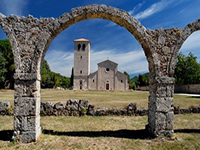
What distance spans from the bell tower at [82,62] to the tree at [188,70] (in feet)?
83.7

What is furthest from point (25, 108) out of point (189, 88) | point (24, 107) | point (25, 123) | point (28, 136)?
point (189, 88)

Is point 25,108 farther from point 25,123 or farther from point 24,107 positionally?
point 25,123

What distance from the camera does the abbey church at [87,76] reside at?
4544 cm

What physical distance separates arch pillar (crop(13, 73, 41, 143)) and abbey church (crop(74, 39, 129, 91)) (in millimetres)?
40581

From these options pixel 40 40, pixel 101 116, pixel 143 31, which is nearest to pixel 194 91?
pixel 101 116

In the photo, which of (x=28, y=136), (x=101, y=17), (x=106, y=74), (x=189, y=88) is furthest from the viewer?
(x=106, y=74)

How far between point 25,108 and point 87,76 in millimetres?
40890

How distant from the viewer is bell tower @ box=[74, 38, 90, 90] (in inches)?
1791

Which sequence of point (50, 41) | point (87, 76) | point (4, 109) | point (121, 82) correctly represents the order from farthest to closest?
point (87, 76)
point (121, 82)
point (4, 109)
point (50, 41)

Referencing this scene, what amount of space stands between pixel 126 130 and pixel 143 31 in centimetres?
404

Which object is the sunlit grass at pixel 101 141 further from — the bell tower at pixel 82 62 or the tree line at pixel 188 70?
the bell tower at pixel 82 62

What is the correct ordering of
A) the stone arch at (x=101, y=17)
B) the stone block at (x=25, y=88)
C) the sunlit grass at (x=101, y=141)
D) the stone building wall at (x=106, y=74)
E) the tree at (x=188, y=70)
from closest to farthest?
1. the sunlit grass at (x=101, y=141)
2. the stone block at (x=25, y=88)
3. the stone arch at (x=101, y=17)
4. the tree at (x=188, y=70)
5. the stone building wall at (x=106, y=74)

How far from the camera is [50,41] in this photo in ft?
17.3

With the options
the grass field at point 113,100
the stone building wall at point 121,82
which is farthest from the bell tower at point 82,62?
the grass field at point 113,100
